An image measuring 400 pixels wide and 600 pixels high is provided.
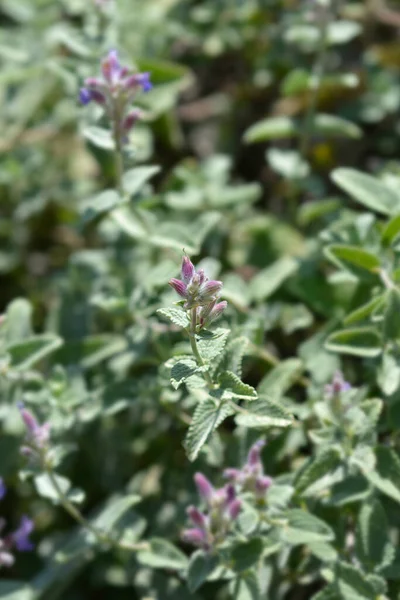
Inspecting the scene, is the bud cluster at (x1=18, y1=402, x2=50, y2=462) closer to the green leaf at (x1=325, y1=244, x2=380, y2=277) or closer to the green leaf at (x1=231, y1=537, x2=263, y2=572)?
the green leaf at (x1=231, y1=537, x2=263, y2=572)

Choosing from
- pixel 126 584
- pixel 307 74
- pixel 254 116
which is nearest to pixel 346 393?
pixel 126 584

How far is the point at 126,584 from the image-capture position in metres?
3.60

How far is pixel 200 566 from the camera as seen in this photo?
294 cm

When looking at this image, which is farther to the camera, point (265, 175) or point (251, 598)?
point (265, 175)

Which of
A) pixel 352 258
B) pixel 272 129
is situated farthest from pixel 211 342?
pixel 272 129

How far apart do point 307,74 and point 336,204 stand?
0.74m

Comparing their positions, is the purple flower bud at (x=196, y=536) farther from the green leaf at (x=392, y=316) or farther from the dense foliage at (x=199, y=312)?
the green leaf at (x=392, y=316)

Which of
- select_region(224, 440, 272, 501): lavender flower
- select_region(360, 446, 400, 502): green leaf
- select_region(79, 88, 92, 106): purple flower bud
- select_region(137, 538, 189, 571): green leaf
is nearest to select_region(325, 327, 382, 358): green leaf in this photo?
select_region(360, 446, 400, 502): green leaf

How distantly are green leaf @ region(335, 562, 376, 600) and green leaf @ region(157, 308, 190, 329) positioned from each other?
3.75 feet

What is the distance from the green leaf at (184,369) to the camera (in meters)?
2.44

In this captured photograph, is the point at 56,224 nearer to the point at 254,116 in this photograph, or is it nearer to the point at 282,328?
the point at 254,116

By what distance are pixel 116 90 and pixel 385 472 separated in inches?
70.7

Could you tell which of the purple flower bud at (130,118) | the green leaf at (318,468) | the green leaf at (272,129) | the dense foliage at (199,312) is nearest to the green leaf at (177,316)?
the dense foliage at (199,312)

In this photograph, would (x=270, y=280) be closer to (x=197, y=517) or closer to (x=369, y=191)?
(x=369, y=191)
